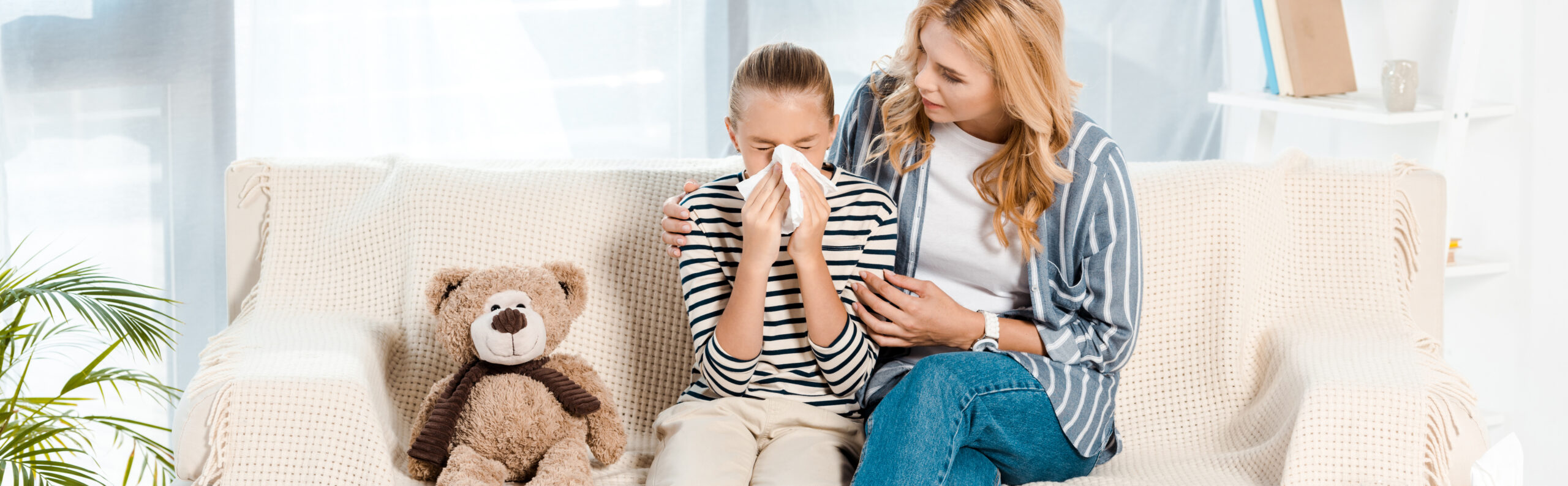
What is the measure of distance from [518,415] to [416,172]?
20.4 inches

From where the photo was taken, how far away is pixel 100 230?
2.21 m

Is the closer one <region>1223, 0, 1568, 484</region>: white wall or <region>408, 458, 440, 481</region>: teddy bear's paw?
<region>408, 458, 440, 481</region>: teddy bear's paw

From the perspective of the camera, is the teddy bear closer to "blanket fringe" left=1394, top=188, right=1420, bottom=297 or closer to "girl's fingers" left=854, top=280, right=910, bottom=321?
"girl's fingers" left=854, top=280, right=910, bottom=321

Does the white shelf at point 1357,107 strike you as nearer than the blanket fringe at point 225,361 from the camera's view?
No

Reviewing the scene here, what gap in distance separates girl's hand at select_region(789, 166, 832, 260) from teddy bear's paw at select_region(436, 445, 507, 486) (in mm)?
462

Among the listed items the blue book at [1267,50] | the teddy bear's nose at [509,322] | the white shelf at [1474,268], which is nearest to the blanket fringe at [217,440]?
the teddy bear's nose at [509,322]

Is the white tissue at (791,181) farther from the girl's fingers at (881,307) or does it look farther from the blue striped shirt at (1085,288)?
the blue striped shirt at (1085,288)

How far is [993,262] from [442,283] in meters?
0.72

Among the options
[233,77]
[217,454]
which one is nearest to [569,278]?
[217,454]

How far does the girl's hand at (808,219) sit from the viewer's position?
4.10 ft

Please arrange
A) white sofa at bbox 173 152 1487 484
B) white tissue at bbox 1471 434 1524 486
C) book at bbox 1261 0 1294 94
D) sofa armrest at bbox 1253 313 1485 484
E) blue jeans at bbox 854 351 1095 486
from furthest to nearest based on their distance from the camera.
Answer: book at bbox 1261 0 1294 94
white sofa at bbox 173 152 1487 484
sofa armrest at bbox 1253 313 1485 484
blue jeans at bbox 854 351 1095 486
white tissue at bbox 1471 434 1524 486

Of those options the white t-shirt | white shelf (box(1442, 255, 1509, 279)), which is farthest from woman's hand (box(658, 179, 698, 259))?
white shelf (box(1442, 255, 1509, 279))

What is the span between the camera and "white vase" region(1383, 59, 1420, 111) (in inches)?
80.4

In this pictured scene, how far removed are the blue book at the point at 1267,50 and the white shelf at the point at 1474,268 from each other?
0.48 metres
